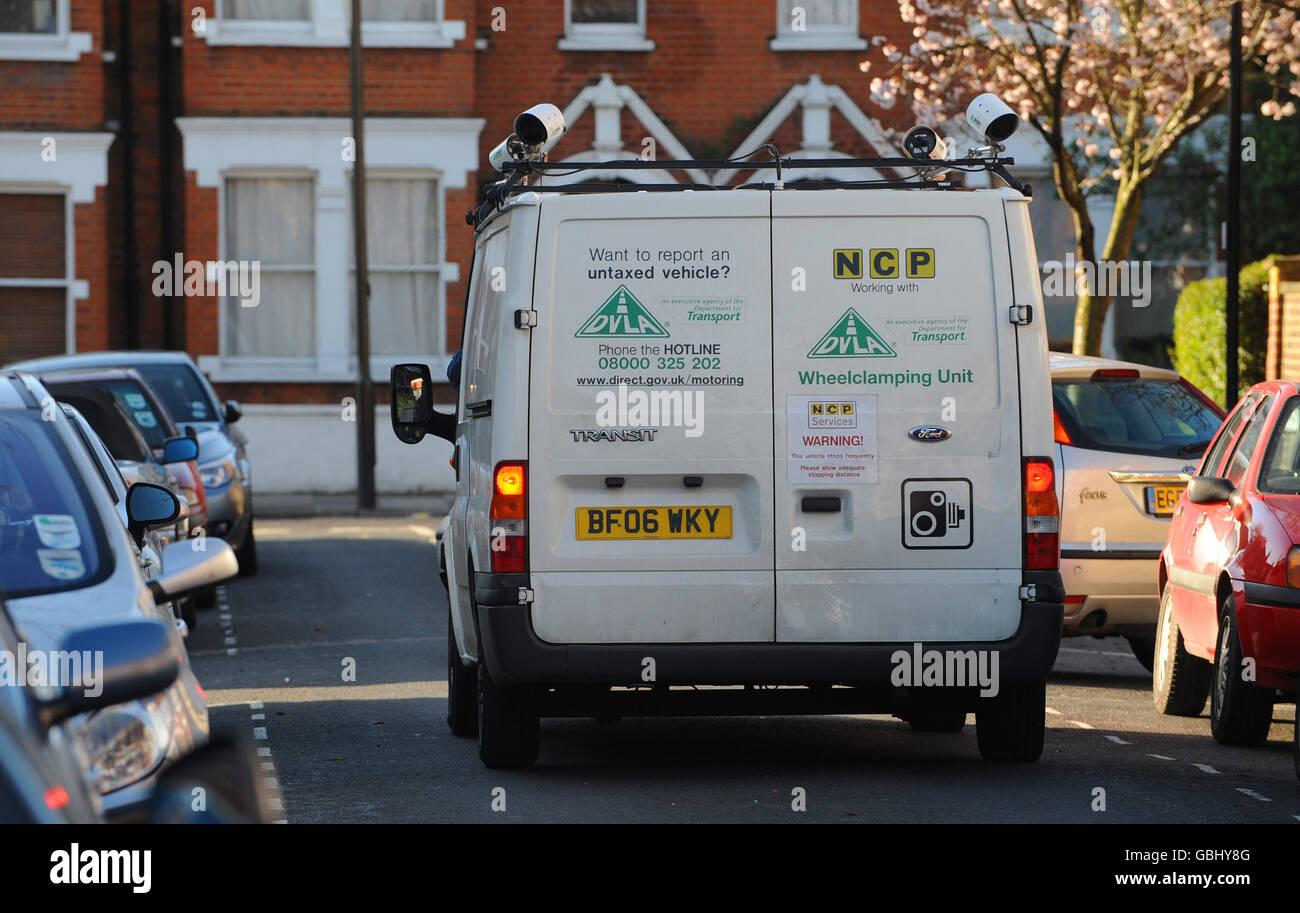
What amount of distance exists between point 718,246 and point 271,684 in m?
4.83

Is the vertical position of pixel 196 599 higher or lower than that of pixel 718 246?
lower

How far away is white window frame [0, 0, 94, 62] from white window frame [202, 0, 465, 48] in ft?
5.15

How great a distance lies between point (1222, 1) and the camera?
19.3 metres

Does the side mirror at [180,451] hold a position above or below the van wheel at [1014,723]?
above

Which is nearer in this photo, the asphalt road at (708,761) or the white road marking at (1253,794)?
the asphalt road at (708,761)

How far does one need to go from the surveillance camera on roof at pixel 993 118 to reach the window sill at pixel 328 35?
19.4 m

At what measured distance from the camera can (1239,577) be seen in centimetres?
Answer: 976

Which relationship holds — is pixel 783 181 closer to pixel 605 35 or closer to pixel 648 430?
pixel 648 430

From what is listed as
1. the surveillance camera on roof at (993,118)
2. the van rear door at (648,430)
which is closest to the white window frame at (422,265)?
the surveillance camera on roof at (993,118)

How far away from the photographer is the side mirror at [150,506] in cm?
803

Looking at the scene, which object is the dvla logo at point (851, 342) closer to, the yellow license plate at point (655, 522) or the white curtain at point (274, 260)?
the yellow license plate at point (655, 522)

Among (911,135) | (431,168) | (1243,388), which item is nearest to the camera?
(911,135)

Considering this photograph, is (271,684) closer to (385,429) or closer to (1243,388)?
(1243,388)

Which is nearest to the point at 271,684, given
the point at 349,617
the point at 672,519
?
the point at 349,617
